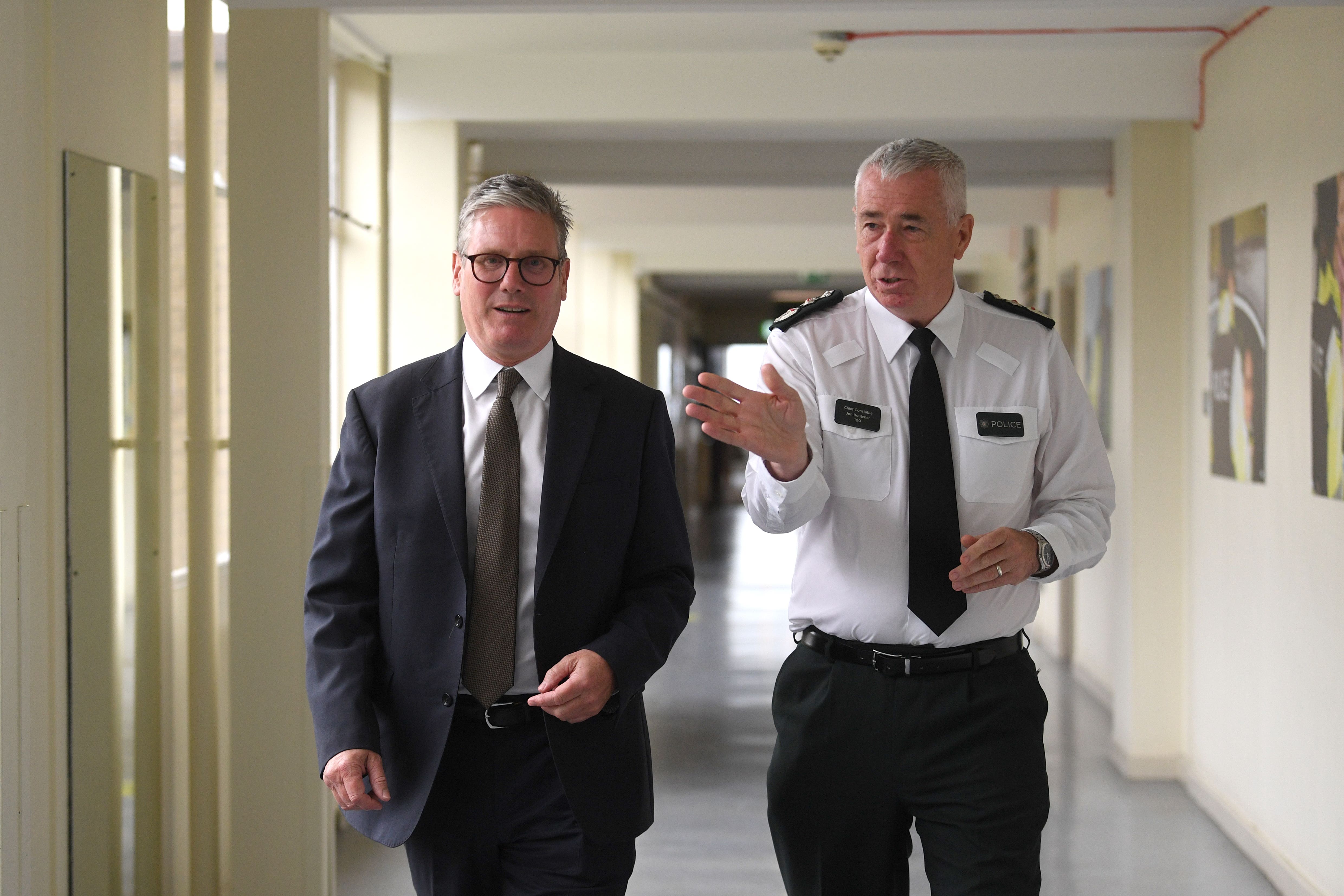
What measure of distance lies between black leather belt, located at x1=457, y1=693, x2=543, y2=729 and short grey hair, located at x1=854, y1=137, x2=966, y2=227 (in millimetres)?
1138

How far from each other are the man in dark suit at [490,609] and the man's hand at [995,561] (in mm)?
538

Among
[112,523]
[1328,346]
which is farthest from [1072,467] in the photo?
[112,523]

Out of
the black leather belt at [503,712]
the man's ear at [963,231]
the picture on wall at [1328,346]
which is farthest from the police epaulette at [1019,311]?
the picture on wall at [1328,346]

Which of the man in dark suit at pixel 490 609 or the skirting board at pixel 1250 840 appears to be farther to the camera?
the skirting board at pixel 1250 840

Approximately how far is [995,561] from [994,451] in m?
0.28

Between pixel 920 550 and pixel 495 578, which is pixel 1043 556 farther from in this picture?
pixel 495 578

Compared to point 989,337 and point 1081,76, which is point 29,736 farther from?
point 1081,76

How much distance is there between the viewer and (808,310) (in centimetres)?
247

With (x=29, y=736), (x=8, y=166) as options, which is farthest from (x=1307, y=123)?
(x=29, y=736)

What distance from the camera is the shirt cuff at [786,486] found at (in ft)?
7.02

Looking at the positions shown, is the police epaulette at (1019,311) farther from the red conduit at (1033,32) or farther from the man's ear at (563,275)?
the red conduit at (1033,32)

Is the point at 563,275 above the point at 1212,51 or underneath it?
underneath

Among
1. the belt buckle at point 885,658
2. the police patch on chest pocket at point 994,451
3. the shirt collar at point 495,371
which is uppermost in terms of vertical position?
the shirt collar at point 495,371

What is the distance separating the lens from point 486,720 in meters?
2.06
